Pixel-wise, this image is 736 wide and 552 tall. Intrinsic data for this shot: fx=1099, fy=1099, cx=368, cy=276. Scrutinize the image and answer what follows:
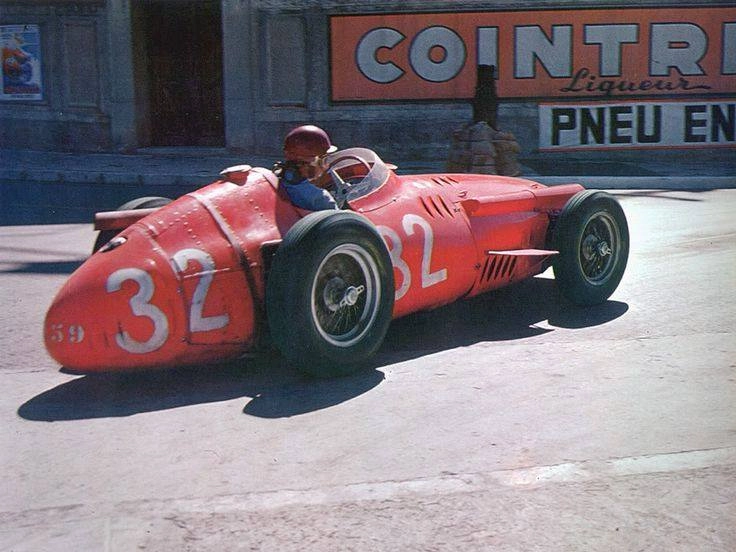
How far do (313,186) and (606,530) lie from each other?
2794mm

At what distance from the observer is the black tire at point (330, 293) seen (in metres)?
5.31

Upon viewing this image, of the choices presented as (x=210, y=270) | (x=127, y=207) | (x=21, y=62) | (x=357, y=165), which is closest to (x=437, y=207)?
(x=357, y=165)

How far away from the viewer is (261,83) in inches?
792

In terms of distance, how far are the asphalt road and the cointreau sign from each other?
13.7m

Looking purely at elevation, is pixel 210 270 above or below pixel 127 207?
below

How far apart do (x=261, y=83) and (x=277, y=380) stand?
15179mm

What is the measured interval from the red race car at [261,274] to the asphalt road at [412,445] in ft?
0.79

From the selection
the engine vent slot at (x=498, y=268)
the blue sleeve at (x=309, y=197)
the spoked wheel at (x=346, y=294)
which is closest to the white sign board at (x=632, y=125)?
the engine vent slot at (x=498, y=268)

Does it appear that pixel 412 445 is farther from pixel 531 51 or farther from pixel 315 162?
pixel 531 51

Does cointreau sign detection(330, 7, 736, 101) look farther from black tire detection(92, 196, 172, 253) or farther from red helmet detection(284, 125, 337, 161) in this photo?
red helmet detection(284, 125, 337, 161)

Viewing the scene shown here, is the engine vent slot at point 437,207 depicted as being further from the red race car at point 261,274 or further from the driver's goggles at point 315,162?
the driver's goggles at point 315,162

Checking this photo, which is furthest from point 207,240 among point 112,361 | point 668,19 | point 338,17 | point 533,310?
point 668,19

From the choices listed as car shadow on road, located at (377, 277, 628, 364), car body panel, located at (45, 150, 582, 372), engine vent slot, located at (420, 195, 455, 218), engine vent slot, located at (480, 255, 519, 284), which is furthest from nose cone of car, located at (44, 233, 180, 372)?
engine vent slot, located at (480, 255, 519, 284)

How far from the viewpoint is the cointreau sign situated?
2002 cm
